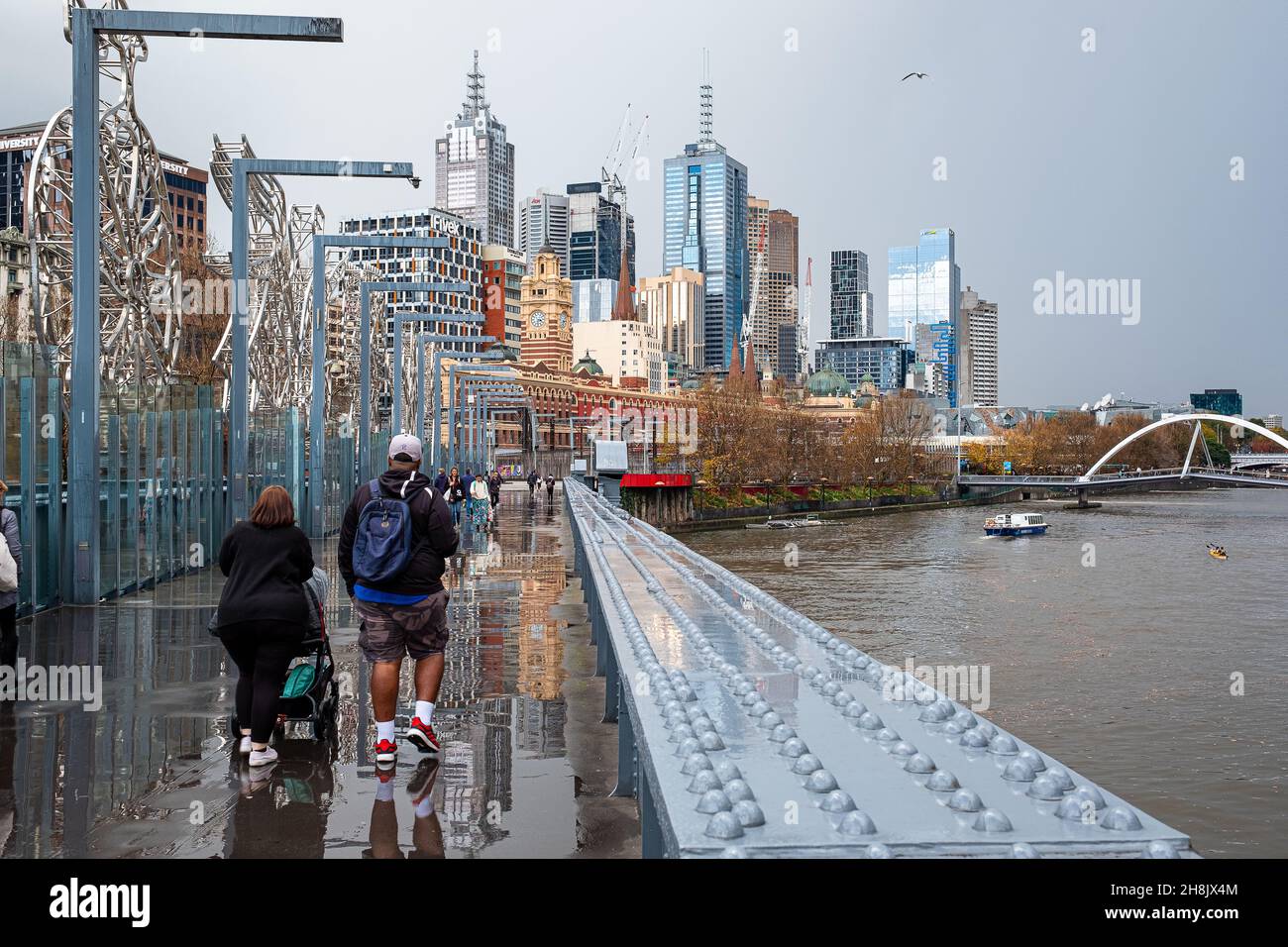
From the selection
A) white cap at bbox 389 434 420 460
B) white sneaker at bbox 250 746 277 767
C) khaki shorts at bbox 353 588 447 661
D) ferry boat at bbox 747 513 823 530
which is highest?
white cap at bbox 389 434 420 460

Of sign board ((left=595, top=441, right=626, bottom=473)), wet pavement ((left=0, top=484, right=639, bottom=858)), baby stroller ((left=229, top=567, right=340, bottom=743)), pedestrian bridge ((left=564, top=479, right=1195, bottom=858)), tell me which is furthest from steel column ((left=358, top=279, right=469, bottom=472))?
sign board ((left=595, top=441, right=626, bottom=473))

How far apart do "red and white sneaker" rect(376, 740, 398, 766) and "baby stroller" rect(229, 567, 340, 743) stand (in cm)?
79

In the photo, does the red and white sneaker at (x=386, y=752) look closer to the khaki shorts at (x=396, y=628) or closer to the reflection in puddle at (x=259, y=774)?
the reflection in puddle at (x=259, y=774)

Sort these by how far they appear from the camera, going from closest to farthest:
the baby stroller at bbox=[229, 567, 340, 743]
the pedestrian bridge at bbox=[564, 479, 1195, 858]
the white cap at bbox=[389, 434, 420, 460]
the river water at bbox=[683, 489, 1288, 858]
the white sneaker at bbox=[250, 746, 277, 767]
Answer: the pedestrian bridge at bbox=[564, 479, 1195, 858]
the white sneaker at bbox=[250, 746, 277, 767]
the white cap at bbox=[389, 434, 420, 460]
the baby stroller at bbox=[229, 567, 340, 743]
the river water at bbox=[683, 489, 1288, 858]

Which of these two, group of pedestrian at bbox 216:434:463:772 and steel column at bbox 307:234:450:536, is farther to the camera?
steel column at bbox 307:234:450:536

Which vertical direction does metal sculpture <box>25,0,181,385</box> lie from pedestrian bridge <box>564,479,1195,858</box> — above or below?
above

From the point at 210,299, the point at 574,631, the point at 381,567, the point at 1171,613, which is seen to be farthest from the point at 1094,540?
the point at 381,567

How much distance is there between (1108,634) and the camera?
99.6 ft

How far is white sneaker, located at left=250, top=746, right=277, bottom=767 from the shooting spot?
699cm

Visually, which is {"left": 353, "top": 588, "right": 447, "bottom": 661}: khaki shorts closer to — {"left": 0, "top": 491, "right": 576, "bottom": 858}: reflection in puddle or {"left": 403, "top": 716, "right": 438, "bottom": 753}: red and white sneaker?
{"left": 403, "top": 716, "right": 438, "bottom": 753}: red and white sneaker

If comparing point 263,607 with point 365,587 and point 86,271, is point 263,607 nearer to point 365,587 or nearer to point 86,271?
point 365,587

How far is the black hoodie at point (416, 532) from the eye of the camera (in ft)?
23.6
